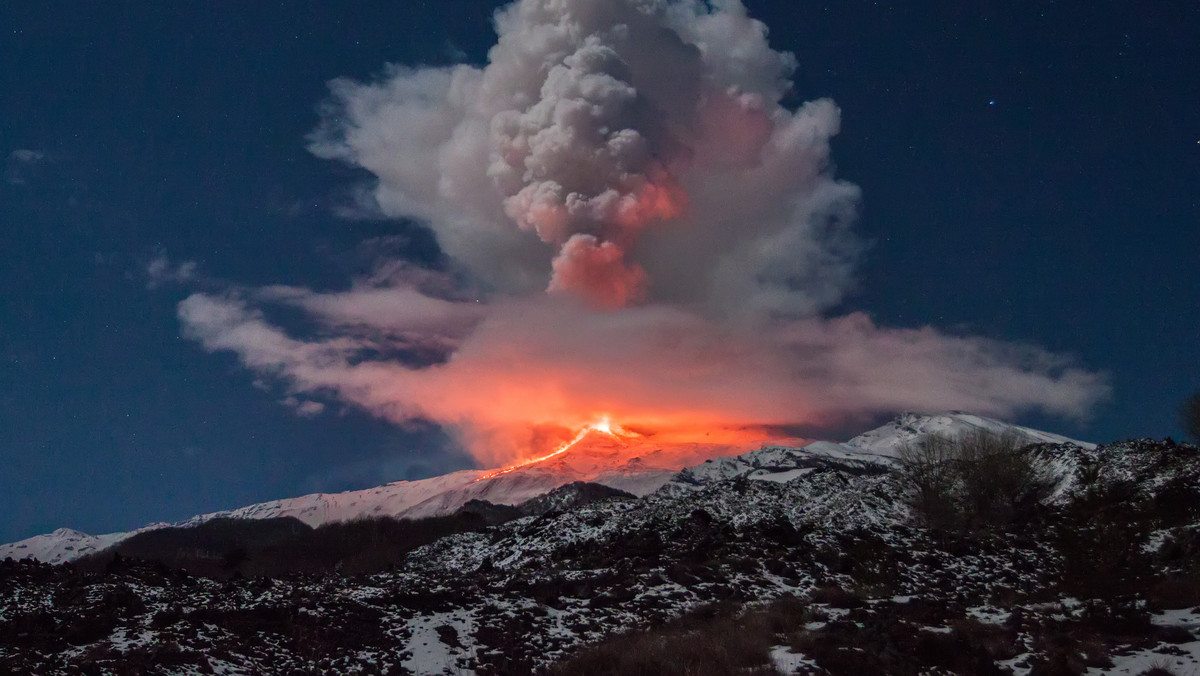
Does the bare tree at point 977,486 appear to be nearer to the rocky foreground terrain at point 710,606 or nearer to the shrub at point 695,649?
the rocky foreground terrain at point 710,606

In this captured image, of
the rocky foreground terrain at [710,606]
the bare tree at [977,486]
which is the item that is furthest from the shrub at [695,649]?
the bare tree at [977,486]

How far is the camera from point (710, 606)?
61.2 ft

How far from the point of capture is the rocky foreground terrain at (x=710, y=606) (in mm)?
12523

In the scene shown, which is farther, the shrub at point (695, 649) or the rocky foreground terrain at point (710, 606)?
the rocky foreground terrain at point (710, 606)

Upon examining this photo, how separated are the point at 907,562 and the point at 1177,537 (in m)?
8.33

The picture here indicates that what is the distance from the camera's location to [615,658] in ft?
42.2

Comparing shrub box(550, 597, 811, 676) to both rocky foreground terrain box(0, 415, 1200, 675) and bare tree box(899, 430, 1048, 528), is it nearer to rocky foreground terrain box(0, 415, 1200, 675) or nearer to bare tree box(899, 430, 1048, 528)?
rocky foreground terrain box(0, 415, 1200, 675)

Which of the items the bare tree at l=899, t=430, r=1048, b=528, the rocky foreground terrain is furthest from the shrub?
the bare tree at l=899, t=430, r=1048, b=528

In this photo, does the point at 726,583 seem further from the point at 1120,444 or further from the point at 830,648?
the point at 1120,444

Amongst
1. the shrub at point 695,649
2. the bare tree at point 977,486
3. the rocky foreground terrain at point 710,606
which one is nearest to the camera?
the shrub at point 695,649

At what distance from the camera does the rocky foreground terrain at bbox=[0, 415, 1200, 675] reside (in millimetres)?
12523

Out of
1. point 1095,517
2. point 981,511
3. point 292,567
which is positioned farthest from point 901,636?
point 292,567

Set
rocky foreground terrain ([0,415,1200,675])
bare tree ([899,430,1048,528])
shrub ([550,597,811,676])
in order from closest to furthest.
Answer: shrub ([550,597,811,676]), rocky foreground terrain ([0,415,1200,675]), bare tree ([899,430,1048,528])

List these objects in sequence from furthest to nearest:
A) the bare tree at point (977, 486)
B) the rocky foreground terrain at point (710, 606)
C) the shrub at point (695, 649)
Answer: the bare tree at point (977, 486) → the rocky foreground terrain at point (710, 606) → the shrub at point (695, 649)
